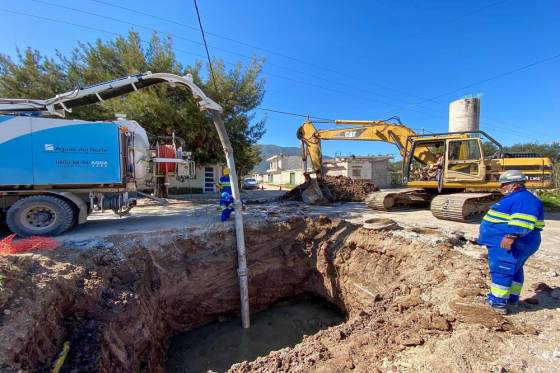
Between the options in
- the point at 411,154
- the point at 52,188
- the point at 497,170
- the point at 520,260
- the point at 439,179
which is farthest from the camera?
Result: the point at 411,154

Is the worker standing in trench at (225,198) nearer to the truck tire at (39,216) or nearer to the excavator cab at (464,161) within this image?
the truck tire at (39,216)

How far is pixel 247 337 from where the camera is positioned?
5.66m

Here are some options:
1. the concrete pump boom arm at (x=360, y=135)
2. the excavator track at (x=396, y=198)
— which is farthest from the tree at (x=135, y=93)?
the excavator track at (x=396, y=198)

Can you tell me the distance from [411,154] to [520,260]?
621 cm

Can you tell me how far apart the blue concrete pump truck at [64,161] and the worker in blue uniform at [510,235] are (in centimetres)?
576

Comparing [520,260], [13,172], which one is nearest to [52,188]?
[13,172]

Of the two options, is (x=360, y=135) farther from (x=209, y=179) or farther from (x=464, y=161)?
(x=209, y=179)

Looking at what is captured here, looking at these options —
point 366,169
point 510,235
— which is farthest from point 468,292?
point 366,169

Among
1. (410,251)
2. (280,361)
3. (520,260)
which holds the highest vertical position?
(520,260)

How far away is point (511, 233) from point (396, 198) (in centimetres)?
629

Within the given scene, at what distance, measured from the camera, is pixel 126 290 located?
4281 mm

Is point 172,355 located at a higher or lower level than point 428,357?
lower

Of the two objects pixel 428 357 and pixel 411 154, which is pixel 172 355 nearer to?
pixel 428 357

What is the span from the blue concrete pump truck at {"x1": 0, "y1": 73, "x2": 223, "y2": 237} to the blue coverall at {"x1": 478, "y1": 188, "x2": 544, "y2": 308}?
19.0 feet
